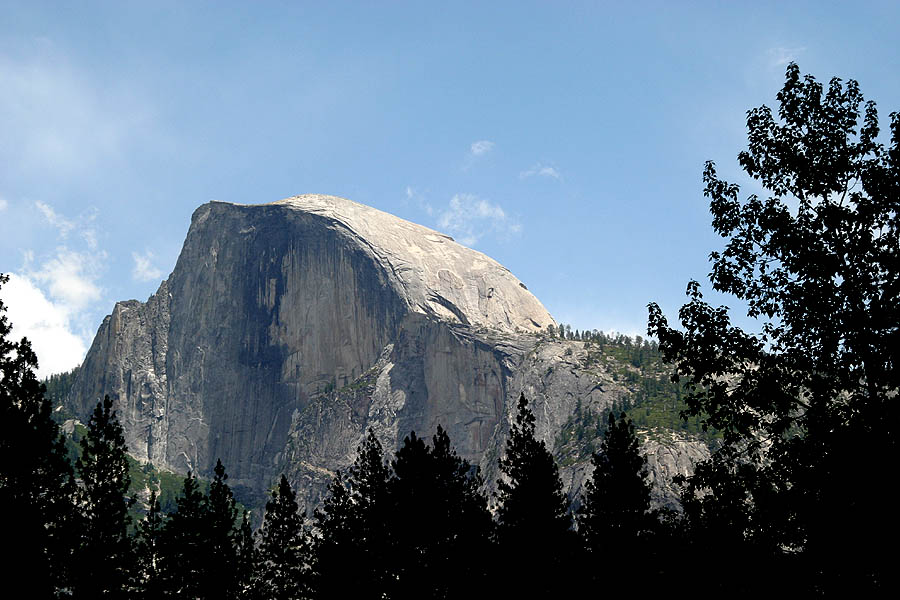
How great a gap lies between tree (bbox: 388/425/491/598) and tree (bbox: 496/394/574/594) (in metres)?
2.37

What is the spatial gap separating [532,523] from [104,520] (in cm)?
2819

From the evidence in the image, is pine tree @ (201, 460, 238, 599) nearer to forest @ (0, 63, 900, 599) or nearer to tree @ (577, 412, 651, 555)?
forest @ (0, 63, 900, 599)

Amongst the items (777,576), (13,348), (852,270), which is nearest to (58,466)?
(13,348)

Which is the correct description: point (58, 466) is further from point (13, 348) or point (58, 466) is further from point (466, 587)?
point (466, 587)

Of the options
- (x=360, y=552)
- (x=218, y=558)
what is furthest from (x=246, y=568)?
(x=360, y=552)

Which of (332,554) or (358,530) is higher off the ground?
(358,530)

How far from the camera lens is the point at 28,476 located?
41219mm

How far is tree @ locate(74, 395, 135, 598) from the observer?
168 ft

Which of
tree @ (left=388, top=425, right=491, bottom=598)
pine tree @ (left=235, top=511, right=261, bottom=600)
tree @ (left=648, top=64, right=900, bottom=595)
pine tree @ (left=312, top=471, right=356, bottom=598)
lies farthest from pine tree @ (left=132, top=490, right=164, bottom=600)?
tree @ (left=648, top=64, right=900, bottom=595)

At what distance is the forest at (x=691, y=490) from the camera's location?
2092 cm

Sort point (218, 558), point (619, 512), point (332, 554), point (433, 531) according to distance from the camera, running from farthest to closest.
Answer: point (619, 512), point (218, 558), point (332, 554), point (433, 531)

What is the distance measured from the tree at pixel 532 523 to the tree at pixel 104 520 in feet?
79.0

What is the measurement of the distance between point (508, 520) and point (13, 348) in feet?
117

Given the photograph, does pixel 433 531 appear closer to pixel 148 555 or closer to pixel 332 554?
pixel 332 554
